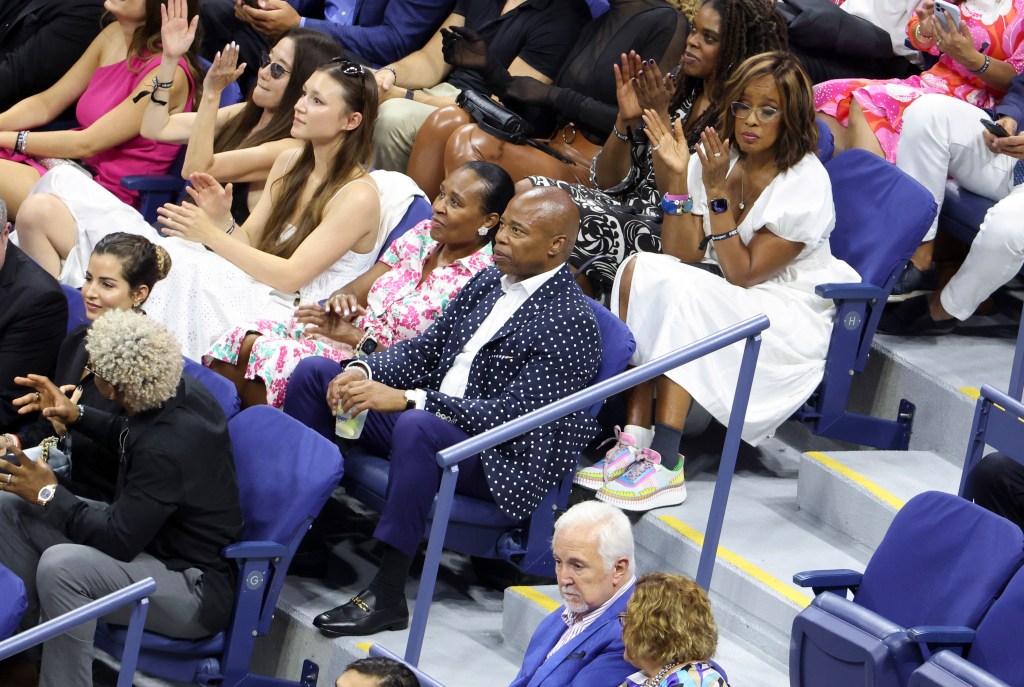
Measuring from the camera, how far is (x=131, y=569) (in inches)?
157

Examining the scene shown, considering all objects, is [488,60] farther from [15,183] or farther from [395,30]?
[15,183]

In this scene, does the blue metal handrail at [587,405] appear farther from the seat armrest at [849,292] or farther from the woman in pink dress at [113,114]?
the woman in pink dress at [113,114]

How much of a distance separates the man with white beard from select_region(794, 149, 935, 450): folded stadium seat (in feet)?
5.01

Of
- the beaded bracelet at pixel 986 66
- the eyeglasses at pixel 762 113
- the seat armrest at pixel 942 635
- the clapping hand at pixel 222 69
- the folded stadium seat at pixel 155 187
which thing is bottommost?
the seat armrest at pixel 942 635

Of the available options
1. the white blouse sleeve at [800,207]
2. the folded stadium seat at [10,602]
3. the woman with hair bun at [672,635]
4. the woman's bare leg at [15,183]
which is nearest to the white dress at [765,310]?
the white blouse sleeve at [800,207]

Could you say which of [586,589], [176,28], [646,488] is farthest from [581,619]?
[176,28]

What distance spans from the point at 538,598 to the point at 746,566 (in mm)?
560

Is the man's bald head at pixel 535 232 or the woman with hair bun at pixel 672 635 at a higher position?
the man's bald head at pixel 535 232

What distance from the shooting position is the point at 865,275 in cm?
492

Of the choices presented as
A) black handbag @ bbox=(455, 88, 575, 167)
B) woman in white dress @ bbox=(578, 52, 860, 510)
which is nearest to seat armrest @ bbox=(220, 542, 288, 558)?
woman in white dress @ bbox=(578, 52, 860, 510)

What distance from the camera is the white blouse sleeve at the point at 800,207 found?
187 inches

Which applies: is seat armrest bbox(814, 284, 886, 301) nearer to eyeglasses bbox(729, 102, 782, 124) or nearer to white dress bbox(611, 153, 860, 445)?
white dress bbox(611, 153, 860, 445)

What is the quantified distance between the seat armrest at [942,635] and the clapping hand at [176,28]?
3.51m

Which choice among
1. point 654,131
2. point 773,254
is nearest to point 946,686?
point 773,254
